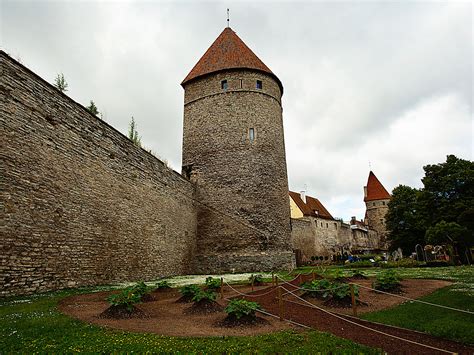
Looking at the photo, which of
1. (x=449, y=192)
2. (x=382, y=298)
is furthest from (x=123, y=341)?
(x=449, y=192)

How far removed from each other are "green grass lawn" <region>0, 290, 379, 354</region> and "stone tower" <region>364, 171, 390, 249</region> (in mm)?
55258

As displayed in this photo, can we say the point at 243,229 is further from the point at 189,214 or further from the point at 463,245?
the point at 463,245

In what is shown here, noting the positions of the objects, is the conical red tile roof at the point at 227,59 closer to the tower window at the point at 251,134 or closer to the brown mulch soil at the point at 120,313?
the tower window at the point at 251,134

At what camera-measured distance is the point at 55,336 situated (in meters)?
4.57

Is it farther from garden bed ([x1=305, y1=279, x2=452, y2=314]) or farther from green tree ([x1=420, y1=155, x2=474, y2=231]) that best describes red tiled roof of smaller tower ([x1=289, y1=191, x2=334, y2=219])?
garden bed ([x1=305, y1=279, x2=452, y2=314])

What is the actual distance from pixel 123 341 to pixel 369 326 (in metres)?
4.01

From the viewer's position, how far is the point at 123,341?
442cm

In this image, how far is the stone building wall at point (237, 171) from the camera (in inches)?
726

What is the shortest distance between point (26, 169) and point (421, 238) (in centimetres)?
3070

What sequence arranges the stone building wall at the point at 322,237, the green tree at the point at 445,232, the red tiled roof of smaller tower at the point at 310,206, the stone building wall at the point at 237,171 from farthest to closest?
the red tiled roof of smaller tower at the point at 310,206 → the stone building wall at the point at 322,237 → the stone building wall at the point at 237,171 → the green tree at the point at 445,232

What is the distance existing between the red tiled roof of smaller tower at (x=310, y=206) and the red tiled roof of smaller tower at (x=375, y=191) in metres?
15.8

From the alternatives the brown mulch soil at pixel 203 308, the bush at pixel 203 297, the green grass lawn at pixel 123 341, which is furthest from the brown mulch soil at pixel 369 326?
the bush at pixel 203 297

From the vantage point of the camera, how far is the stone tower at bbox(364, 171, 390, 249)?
55219 millimetres

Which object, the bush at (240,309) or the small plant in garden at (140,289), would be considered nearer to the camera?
the bush at (240,309)
